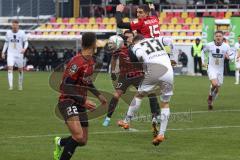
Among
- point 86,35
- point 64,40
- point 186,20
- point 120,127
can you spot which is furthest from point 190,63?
point 86,35

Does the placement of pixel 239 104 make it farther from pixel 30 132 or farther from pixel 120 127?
pixel 30 132

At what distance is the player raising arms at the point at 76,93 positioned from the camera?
34.4 feet

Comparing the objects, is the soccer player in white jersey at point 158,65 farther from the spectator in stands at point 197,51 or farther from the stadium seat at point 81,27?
the stadium seat at point 81,27

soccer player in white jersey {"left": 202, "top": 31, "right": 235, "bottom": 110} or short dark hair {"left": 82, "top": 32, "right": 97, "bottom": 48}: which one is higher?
short dark hair {"left": 82, "top": 32, "right": 97, "bottom": 48}

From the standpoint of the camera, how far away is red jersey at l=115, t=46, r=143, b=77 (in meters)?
16.4

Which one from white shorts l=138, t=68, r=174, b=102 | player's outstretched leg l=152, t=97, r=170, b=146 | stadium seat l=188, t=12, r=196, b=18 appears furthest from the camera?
stadium seat l=188, t=12, r=196, b=18

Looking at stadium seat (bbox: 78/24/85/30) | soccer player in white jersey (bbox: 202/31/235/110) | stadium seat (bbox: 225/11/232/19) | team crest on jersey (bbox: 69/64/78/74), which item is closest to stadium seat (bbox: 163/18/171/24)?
stadium seat (bbox: 225/11/232/19)

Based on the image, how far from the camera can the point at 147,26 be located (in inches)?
575

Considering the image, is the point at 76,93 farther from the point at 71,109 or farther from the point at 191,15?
the point at 191,15

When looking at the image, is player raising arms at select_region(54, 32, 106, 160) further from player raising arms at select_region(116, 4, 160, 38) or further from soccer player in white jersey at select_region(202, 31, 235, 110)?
soccer player in white jersey at select_region(202, 31, 235, 110)

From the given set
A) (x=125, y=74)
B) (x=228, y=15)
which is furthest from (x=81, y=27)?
(x=125, y=74)

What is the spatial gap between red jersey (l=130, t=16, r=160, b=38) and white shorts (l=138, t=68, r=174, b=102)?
1.09m

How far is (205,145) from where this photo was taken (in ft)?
44.2

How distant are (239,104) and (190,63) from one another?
20531 mm
